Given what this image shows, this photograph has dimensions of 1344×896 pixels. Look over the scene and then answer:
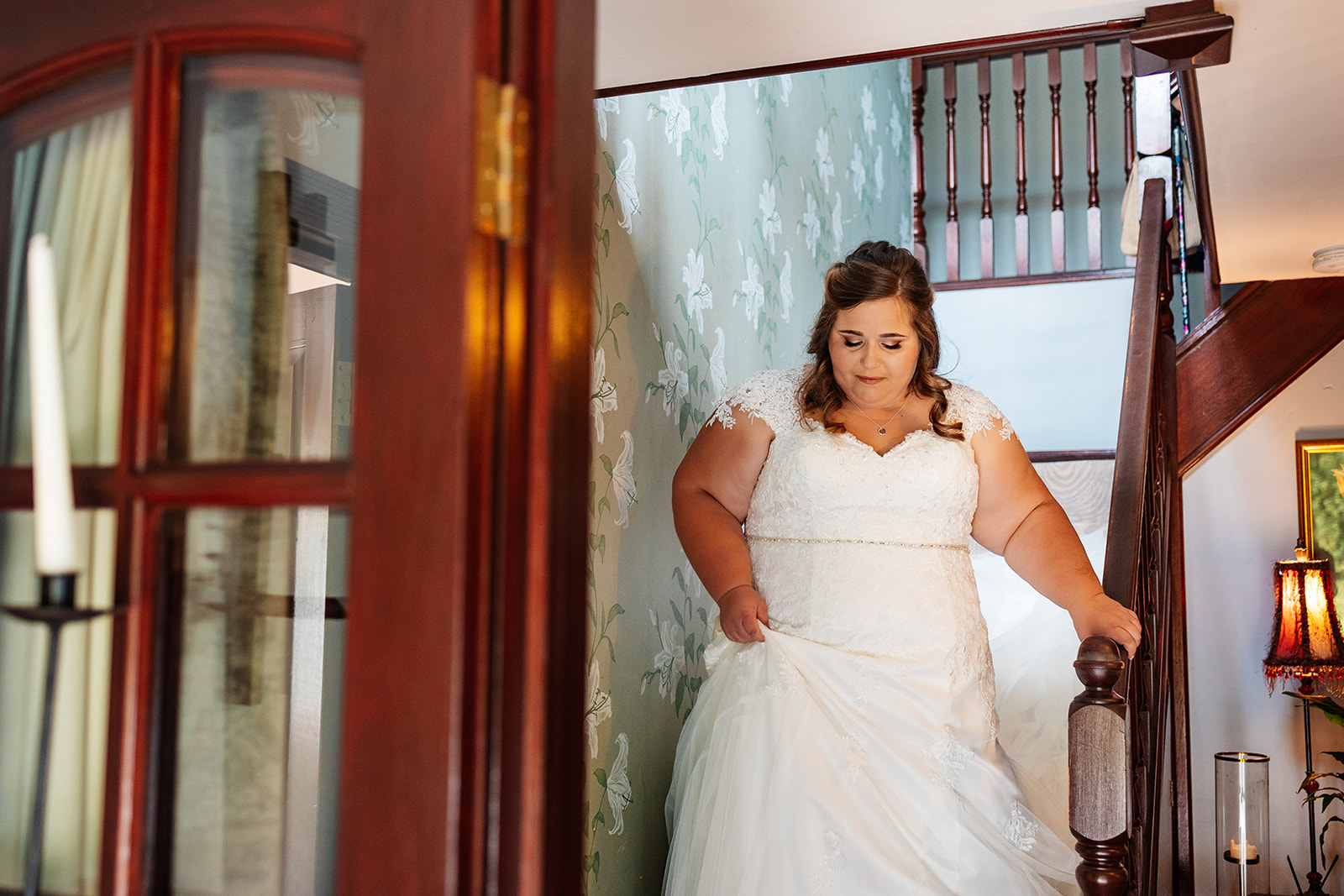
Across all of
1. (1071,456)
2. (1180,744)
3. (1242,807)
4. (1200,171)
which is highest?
(1200,171)

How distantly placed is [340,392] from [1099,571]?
8.81ft

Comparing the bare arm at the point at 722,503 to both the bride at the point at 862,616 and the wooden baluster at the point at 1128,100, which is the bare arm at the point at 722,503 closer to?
the bride at the point at 862,616

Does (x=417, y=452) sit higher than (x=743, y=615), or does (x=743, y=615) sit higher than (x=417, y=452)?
Answer: (x=417, y=452)

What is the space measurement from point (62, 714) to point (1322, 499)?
5.14 m

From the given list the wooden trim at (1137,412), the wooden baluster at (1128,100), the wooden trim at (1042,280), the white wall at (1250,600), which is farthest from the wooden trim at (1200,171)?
the white wall at (1250,600)

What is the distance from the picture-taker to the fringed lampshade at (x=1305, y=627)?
4.55 metres

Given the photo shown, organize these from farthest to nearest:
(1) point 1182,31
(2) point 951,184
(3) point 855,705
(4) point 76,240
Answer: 1. (2) point 951,184
2. (3) point 855,705
3. (1) point 1182,31
4. (4) point 76,240

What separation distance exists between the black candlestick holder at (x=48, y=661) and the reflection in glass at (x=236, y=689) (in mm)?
84

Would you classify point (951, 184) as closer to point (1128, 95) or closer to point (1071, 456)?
point (1128, 95)

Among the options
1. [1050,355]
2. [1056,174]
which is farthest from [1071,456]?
[1056,174]

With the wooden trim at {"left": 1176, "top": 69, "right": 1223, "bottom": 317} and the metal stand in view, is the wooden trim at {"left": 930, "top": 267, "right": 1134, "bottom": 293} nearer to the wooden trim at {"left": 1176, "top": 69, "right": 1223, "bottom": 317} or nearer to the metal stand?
the wooden trim at {"left": 1176, "top": 69, "right": 1223, "bottom": 317}

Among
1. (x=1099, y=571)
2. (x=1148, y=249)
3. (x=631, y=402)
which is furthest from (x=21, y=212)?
(x=1099, y=571)

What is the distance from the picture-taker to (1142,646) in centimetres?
244

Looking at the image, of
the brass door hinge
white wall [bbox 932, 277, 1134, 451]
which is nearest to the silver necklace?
white wall [bbox 932, 277, 1134, 451]
